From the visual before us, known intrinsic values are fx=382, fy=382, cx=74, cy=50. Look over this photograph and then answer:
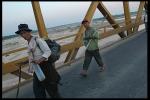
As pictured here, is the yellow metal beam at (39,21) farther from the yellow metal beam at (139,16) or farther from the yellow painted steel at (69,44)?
the yellow metal beam at (139,16)

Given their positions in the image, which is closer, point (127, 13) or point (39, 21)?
point (39, 21)

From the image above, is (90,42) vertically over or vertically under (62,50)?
over

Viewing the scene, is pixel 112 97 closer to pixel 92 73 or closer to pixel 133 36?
pixel 92 73

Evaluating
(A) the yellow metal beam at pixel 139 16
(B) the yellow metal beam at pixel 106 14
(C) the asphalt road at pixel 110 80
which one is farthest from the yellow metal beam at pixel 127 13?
(C) the asphalt road at pixel 110 80

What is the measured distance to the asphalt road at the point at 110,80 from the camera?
7656mm

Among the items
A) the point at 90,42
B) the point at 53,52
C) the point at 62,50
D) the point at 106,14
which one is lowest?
the point at 62,50

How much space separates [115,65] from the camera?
10789 millimetres

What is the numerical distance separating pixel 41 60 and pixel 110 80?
3.04 metres

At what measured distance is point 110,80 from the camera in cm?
884

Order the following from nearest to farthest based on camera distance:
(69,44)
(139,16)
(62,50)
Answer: (62,50) < (69,44) < (139,16)

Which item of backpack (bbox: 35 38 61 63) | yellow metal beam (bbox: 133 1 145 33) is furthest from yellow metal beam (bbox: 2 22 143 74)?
backpack (bbox: 35 38 61 63)

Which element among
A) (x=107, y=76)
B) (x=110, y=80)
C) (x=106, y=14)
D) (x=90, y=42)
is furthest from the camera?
(x=106, y=14)

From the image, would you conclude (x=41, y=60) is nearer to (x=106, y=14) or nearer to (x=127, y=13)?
(x=106, y=14)

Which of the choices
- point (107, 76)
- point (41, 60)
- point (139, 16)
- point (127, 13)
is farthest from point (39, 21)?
point (139, 16)
